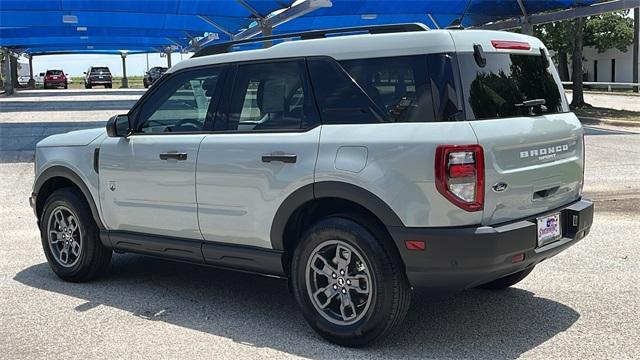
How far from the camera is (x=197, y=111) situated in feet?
17.3

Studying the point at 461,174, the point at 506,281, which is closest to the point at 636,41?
the point at 506,281

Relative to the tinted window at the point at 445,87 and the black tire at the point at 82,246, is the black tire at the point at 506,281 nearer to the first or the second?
the tinted window at the point at 445,87

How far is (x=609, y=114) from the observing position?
22906 mm

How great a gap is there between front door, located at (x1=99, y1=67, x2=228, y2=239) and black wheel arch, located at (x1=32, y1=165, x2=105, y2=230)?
160 mm

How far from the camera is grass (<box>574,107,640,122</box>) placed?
70.4 feet

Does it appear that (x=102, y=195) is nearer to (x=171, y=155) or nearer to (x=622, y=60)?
(x=171, y=155)

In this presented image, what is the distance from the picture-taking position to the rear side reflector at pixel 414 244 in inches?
159

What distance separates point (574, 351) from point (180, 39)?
117 ft

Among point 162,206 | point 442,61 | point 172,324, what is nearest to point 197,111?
point 162,206

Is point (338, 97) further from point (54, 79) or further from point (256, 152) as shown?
point (54, 79)

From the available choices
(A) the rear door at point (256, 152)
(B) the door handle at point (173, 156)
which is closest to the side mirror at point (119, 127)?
(B) the door handle at point (173, 156)

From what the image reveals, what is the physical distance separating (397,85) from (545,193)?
120cm

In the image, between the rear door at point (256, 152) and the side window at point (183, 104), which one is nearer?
the rear door at point (256, 152)

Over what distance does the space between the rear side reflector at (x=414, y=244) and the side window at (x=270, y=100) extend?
3.44 ft
